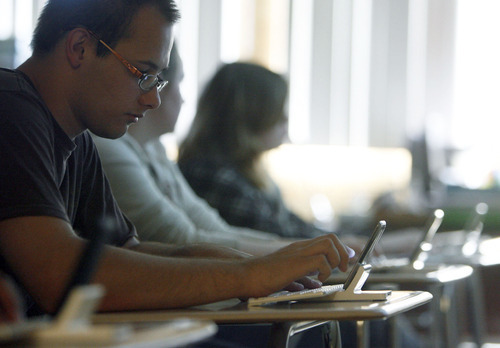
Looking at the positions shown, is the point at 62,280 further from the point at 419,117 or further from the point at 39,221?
the point at 419,117

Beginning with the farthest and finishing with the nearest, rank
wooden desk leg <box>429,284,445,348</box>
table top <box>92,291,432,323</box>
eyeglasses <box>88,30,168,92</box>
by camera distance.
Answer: wooden desk leg <box>429,284,445,348</box> < eyeglasses <box>88,30,168,92</box> < table top <box>92,291,432,323</box>

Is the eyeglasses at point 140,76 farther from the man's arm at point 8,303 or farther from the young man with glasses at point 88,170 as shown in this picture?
the man's arm at point 8,303

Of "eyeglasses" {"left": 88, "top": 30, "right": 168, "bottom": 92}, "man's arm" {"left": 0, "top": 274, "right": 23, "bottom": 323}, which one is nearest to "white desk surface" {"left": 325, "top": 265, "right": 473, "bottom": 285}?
"eyeglasses" {"left": 88, "top": 30, "right": 168, "bottom": 92}

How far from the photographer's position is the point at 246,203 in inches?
113

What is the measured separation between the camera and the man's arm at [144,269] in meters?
1.02

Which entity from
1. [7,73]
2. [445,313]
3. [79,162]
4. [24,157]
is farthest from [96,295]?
[445,313]

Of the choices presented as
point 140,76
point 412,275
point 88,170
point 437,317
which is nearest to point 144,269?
point 140,76

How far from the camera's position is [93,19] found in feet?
4.25

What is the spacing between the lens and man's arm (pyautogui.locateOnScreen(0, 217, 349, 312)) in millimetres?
1024

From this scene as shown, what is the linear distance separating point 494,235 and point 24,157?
178 inches

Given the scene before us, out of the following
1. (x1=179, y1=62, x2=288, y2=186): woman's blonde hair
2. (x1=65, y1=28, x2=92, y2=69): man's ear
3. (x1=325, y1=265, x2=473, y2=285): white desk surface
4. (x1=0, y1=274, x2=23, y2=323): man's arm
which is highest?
(x1=65, y1=28, x2=92, y2=69): man's ear

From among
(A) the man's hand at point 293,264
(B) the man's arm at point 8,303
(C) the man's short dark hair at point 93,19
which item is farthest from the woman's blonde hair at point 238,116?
(B) the man's arm at point 8,303

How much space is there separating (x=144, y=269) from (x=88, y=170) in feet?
1.58

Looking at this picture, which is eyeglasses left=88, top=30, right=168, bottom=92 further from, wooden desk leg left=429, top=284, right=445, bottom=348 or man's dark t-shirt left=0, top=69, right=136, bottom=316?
wooden desk leg left=429, top=284, right=445, bottom=348
